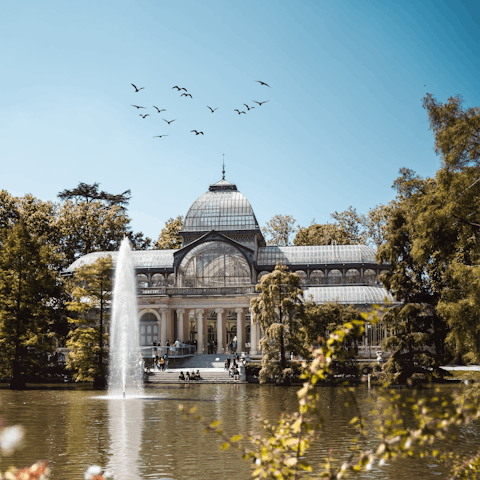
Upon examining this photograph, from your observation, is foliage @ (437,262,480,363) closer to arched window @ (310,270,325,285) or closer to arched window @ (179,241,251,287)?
arched window @ (179,241,251,287)

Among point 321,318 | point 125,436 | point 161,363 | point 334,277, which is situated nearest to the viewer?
point 125,436

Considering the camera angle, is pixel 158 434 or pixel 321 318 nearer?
pixel 158 434

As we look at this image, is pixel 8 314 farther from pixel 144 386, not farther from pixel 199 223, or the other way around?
pixel 199 223

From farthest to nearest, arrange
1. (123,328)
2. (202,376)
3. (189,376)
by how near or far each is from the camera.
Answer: (202,376)
(189,376)
(123,328)

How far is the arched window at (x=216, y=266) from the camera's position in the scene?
2469 inches

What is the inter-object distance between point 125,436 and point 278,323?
22.1m

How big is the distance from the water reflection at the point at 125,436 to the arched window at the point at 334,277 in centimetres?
3532

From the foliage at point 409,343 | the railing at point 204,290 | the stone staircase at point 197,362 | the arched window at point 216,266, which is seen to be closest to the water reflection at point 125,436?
the foliage at point 409,343

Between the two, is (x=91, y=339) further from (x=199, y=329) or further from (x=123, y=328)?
(x=199, y=329)

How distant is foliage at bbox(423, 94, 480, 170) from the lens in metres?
21.8

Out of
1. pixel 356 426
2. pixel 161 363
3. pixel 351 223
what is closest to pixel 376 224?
pixel 351 223

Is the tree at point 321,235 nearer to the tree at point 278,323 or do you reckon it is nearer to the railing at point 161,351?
the railing at point 161,351

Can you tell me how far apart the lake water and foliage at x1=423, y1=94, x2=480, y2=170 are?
29.4 feet

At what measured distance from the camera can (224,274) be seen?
62.8 metres
